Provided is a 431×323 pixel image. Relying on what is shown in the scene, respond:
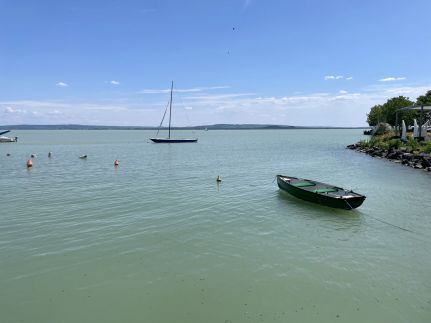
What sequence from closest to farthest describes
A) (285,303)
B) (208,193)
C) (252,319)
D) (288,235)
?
(252,319) < (285,303) < (288,235) < (208,193)

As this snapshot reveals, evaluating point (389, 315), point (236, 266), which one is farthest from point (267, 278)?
point (389, 315)

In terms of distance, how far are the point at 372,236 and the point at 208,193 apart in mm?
12480

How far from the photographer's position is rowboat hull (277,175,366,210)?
802 inches

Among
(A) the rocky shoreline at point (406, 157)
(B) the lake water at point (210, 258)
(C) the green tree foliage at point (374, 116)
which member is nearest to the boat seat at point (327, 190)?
(B) the lake water at point (210, 258)

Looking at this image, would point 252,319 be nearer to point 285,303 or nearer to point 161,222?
point 285,303

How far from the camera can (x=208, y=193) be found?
86.5 feet

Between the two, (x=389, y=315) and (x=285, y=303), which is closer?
(x=389, y=315)

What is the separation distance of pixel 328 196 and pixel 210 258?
997cm

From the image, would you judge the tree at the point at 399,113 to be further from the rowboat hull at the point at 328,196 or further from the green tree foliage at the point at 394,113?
the rowboat hull at the point at 328,196

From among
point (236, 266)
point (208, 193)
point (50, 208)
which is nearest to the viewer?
point (236, 266)

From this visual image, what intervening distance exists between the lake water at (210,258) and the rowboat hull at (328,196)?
500 millimetres

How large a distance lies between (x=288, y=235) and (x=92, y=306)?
928 centimetres

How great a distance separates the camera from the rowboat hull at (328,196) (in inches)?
802

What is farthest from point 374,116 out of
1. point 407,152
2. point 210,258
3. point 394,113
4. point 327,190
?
point 210,258
